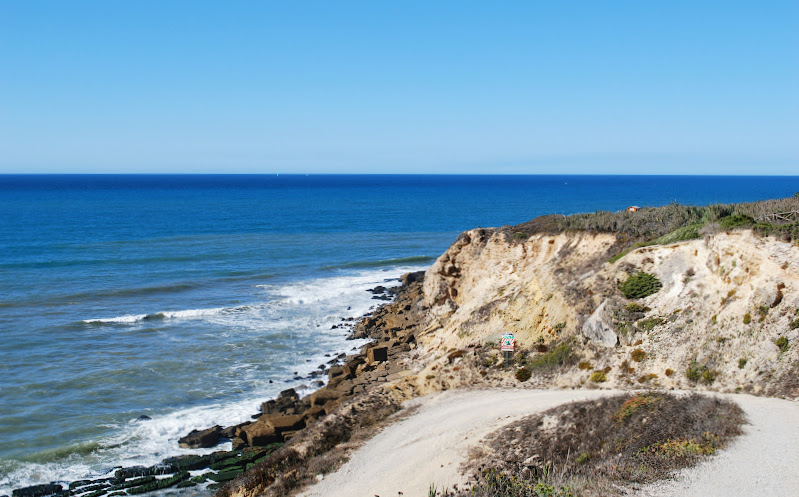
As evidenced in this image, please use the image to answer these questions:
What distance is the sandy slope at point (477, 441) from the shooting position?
11.6 m

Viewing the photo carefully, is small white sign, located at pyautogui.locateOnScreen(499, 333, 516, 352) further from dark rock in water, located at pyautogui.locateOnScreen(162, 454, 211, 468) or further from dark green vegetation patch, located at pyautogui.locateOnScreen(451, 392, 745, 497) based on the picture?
dark rock in water, located at pyautogui.locateOnScreen(162, 454, 211, 468)

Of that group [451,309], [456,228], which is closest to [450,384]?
[451,309]

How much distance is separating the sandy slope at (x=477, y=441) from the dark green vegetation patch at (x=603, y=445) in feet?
1.63

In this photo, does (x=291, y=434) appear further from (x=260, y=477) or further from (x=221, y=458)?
(x=260, y=477)

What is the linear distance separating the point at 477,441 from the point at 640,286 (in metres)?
9.47

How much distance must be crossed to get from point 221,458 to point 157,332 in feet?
53.3

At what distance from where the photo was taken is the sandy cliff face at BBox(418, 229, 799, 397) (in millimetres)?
17469

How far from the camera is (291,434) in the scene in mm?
21469

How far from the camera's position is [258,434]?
21.1 m

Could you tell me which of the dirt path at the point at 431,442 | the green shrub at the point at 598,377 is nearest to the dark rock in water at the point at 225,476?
the dirt path at the point at 431,442

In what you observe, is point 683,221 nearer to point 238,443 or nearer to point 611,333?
point 611,333

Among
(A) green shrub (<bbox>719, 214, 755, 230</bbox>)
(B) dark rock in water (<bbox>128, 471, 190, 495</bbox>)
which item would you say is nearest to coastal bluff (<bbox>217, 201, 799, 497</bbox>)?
(A) green shrub (<bbox>719, 214, 755, 230</bbox>)

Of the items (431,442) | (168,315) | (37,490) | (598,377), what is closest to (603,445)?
(431,442)

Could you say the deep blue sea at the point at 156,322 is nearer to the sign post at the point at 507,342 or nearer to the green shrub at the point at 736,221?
the sign post at the point at 507,342
